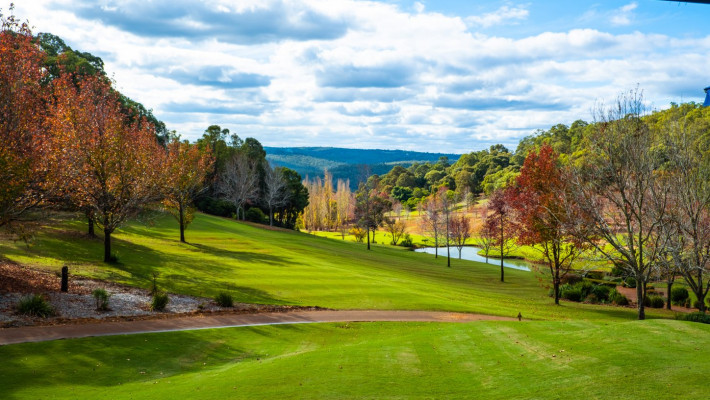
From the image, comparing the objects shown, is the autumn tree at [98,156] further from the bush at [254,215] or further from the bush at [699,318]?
the bush at [254,215]

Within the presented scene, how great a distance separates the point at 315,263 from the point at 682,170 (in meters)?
27.4

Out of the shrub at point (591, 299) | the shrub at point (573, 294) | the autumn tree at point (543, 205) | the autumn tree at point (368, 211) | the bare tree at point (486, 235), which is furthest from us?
the autumn tree at point (368, 211)

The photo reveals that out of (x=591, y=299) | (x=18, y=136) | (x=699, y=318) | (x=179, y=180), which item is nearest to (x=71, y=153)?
(x=18, y=136)

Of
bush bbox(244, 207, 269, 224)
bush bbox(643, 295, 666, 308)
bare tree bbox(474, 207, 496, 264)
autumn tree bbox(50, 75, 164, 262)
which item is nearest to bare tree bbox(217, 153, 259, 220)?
bush bbox(244, 207, 269, 224)

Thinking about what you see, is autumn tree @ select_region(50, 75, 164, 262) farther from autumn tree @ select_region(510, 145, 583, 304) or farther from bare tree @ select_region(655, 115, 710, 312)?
bare tree @ select_region(655, 115, 710, 312)

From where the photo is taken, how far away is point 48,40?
7125 centimetres

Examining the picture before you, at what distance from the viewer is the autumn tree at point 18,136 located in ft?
67.3

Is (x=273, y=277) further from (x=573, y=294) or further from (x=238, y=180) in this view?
(x=238, y=180)

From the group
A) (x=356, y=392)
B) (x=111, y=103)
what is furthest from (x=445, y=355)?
(x=111, y=103)

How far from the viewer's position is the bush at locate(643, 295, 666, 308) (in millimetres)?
33438

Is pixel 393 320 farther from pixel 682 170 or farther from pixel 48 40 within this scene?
→ pixel 48 40

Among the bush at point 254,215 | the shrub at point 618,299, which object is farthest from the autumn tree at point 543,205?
the bush at point 254,215

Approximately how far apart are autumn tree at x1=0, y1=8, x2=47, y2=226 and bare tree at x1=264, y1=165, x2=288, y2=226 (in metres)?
58.0

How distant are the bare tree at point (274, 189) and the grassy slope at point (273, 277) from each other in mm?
33005
